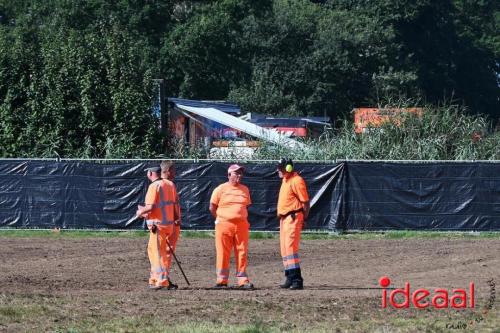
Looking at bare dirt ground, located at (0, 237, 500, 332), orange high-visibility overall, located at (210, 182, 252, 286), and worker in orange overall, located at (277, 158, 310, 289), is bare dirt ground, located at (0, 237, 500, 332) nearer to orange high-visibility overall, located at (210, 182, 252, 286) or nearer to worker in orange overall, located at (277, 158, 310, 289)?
worker in orange overall, located at (277, 158, 310, 289)

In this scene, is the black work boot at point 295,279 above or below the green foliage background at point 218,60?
below

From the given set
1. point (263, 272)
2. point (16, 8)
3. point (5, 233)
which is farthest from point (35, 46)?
point (16, 8)

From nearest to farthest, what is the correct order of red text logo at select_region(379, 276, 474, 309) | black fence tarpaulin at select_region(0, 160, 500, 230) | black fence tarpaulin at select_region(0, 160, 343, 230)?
1. red text logo at select_region(379, 276, 474, 309)
2. black fence tarpaulin at select_region(0, 160, 500, 230)
3. black fence tarpaulin at select_region(0, 160, 343, 230)

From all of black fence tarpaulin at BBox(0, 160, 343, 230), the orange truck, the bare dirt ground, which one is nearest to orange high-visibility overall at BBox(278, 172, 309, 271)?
the bare dirt ground

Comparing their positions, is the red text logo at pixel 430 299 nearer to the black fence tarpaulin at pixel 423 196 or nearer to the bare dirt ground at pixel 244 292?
the bare dirt ground at pixel 244 292

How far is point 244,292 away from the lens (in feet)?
49.8

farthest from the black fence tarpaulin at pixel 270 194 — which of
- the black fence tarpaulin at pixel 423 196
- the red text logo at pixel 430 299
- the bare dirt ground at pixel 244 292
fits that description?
the red text logo at pixel 430 299

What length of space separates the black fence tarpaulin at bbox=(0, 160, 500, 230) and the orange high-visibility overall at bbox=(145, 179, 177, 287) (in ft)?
35.4

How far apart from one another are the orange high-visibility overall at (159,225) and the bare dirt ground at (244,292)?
33cm

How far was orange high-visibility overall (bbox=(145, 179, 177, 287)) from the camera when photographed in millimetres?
15453

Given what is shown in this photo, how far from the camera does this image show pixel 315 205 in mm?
26297

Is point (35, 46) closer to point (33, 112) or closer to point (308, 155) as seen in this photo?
point (33, 112)

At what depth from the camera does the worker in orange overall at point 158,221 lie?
50.7 feet

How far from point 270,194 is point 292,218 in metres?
10.9
